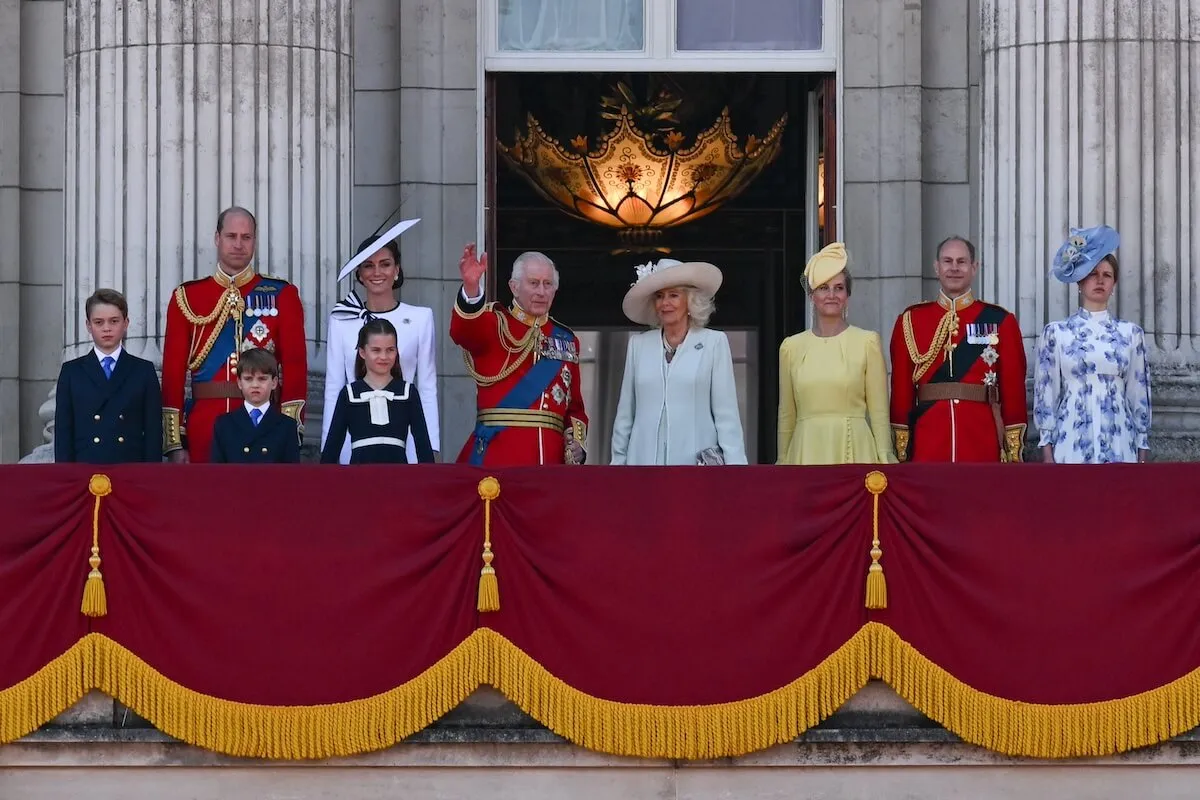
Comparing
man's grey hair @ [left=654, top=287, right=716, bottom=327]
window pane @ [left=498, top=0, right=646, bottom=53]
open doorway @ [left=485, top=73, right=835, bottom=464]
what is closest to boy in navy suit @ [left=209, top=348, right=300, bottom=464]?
man's grey hair @ [left=654, top=287, right=716, bottom=327]

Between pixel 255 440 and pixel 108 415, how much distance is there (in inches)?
26.9

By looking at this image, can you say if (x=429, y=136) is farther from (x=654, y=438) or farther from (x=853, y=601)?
(x=853, y=601)

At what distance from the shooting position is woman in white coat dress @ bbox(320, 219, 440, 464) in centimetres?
1163

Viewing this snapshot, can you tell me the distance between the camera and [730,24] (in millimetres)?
14375

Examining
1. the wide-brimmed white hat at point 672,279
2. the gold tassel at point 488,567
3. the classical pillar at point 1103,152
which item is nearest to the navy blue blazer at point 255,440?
the gold tassel at point 488,567

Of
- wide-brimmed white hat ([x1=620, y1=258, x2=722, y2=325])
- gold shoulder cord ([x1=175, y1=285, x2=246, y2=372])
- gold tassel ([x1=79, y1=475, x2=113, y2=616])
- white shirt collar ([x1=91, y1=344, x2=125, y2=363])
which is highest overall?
wide-brimmed white hat ([x1=620, y1=258, x2=722, y2=325])

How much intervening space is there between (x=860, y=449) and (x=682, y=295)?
3.52 ft

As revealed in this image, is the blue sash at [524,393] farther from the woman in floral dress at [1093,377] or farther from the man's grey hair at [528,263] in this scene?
the woman in floral dress at [1093,377]

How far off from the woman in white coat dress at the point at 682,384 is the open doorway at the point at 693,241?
5923 mm

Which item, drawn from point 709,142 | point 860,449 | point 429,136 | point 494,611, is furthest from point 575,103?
point 494,611

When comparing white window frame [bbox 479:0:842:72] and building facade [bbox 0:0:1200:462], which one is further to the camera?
white window frame [bbox 479:0:842:72]

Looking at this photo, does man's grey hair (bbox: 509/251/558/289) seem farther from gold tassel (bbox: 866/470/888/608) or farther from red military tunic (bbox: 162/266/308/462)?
gold tassel (bbox: 866/470/888/608)

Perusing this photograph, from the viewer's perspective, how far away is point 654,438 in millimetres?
11602

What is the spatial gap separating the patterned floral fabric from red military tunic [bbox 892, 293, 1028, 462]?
135 millimetres
